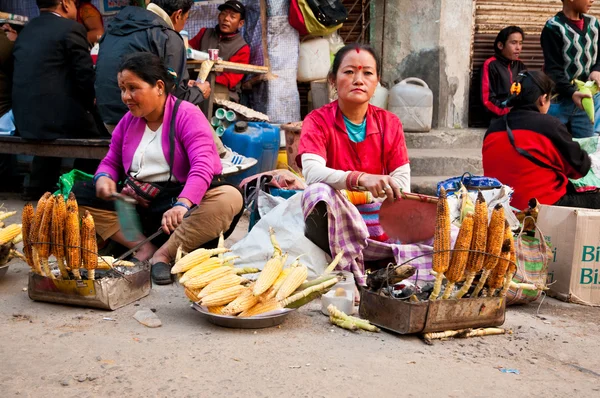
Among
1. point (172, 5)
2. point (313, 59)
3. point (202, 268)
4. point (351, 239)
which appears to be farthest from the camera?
point (313, 59)

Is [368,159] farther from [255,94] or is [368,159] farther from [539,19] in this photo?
[539,19]

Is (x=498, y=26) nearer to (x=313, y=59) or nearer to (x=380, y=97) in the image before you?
(x=380, y=97)

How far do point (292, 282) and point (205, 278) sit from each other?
45cm

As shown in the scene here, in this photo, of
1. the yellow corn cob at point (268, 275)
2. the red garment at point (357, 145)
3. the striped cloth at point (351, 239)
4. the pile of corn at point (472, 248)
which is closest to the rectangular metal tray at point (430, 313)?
the pile of corn at point (472, 248)

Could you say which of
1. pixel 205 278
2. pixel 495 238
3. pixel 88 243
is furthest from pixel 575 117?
pixel 88 243

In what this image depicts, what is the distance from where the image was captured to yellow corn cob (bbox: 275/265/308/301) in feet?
10.8

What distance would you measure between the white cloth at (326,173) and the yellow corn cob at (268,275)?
0.65m

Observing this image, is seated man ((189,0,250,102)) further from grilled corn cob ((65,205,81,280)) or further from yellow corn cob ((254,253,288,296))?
yellow corn cob ((254,253,288,296))

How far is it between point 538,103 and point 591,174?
81cm

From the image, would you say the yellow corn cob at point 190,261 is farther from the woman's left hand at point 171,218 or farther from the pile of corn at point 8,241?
the pile of corn at point 8,241

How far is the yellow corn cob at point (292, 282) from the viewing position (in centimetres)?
330

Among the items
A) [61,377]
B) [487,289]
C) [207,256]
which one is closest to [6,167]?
[207,256]

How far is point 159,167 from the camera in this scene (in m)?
4.36

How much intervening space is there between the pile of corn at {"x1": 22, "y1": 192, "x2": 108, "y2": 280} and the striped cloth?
128 centimetres
